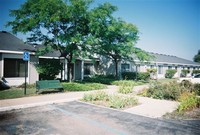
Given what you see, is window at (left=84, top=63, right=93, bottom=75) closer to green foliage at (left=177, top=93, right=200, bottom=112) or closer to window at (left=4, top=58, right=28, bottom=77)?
window at (left=4, top=58, right=28, bottom=77)

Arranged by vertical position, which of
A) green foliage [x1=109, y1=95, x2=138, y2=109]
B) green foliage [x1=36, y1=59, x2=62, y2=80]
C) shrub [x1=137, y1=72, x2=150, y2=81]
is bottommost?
green foliage [x1=109, y1=95, x2=138, y2=109]

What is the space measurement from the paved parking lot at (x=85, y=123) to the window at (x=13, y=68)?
10.7m

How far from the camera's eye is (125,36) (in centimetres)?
2241

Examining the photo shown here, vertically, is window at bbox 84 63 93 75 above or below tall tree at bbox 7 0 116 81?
below

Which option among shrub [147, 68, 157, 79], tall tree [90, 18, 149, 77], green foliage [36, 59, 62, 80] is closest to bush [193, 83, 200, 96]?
tall tree [90, 18, 149, 77]

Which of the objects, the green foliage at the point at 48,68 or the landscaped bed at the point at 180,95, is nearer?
the landscaped bed at the point at 180,95

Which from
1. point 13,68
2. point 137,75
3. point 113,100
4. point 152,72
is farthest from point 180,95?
point 152,72

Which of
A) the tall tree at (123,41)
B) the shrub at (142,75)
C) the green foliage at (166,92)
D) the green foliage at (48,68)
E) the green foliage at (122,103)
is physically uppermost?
the tall tree at (123,41)

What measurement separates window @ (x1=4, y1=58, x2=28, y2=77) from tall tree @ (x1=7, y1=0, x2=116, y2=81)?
2.92 metres

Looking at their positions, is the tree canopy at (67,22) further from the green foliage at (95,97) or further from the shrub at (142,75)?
the shrub at (142,75)

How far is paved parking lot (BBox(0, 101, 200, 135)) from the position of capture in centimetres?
600

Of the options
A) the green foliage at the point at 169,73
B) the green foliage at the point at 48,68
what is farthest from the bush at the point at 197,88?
the green foliage at the point at 169,73

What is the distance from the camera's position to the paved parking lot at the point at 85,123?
5996mm

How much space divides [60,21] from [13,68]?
7099mm
